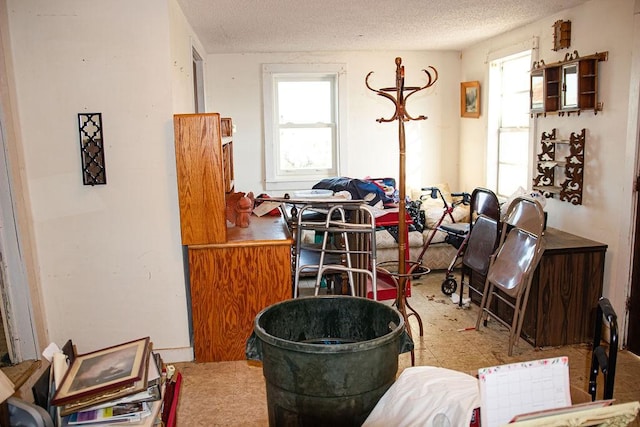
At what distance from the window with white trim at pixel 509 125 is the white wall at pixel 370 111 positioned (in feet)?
2.67

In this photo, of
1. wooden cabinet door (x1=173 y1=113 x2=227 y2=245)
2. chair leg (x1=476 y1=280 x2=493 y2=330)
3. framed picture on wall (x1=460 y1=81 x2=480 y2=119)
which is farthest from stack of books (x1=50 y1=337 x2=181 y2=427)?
framed picture on wall (x1=460 y1=81 x2=480 y2=119)

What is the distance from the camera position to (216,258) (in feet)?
11.0

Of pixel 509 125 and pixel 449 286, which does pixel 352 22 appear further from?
pixel 449 286

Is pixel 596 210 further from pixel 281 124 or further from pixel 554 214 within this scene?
pixel 281 124

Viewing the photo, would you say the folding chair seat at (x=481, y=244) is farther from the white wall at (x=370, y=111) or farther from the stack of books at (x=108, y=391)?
the stack of books at (x=108, y=391)

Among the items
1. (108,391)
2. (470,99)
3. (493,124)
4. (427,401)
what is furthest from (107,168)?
(470,99)

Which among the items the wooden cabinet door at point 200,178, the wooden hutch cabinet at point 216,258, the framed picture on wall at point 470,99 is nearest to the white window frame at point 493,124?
the framed picture on wall at point 470,99

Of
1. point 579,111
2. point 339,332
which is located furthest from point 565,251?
point 339,332

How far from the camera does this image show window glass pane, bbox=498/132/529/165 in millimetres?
4855

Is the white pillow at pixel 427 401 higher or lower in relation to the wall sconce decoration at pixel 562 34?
lower

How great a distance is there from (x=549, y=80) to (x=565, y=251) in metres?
1.35

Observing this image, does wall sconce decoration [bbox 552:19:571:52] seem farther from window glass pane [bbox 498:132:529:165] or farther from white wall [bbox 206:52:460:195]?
white wall [bbox 206:52:460:195]

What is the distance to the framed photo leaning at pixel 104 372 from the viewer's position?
2105 millimetres

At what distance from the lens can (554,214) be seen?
414 centimetres
